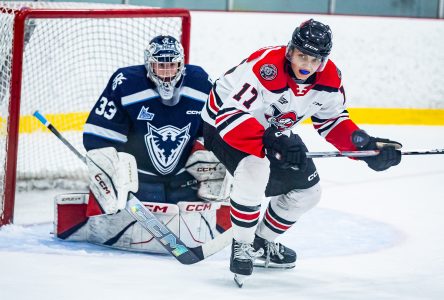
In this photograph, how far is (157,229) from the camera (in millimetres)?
3543

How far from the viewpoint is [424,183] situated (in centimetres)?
518

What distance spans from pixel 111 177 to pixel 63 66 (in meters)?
1.62

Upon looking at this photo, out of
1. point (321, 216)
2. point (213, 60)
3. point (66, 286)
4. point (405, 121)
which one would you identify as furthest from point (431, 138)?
point (66, 286)

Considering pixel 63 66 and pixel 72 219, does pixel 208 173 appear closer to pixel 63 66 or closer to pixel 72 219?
pixel 72 219

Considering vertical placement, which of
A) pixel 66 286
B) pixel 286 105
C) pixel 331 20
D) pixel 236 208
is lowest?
pixel 66 286

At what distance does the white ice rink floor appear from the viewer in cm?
314

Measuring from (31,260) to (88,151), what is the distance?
44 centimetres

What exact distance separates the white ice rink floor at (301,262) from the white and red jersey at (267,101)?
0.44 m

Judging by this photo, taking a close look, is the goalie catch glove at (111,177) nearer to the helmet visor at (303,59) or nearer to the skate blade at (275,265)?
the skate blade at (275,265)

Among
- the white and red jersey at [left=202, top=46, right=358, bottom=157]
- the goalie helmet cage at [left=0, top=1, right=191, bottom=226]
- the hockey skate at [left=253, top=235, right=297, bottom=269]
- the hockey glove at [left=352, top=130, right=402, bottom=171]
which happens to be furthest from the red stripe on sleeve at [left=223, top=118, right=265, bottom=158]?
the goalie helmet cage at [left=0, top=1, right=191, bottom=226]

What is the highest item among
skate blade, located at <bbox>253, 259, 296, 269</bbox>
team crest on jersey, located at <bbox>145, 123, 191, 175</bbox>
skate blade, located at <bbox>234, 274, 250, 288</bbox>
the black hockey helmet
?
the black hockey helmet

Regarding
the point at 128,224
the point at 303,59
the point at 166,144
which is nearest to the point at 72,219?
the point at 128,224

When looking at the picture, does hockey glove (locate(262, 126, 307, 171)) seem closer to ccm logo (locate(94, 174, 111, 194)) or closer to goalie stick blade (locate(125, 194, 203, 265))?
goalie stick blade (locate(125, 194, 203, 265))

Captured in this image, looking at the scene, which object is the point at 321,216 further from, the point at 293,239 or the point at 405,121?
the point at 405,121
